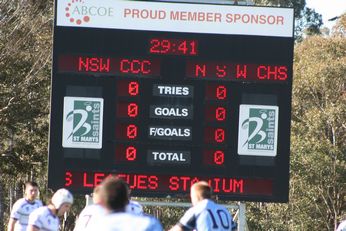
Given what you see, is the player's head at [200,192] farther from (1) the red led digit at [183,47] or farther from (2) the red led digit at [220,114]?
(1) the red led digit at [183,47]

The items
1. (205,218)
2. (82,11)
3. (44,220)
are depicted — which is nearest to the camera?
(205,218)

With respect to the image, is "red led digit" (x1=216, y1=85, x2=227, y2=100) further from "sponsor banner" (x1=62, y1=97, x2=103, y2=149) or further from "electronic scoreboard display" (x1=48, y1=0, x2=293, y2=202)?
"sponsor banner" (x1=62, y1=97, x2=103, y2=149)

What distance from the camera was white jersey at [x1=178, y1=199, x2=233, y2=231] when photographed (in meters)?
10.9

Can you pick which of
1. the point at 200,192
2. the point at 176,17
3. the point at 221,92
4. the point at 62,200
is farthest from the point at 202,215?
the point at 176,17

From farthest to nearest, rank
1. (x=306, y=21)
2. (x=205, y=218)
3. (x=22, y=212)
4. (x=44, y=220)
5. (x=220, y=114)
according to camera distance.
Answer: (x=306, y=21) → (x=220, y=114) → (x=22, y=212) → (x=44, y=220) → (x=205, y=218)

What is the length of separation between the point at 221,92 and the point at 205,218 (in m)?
5.78

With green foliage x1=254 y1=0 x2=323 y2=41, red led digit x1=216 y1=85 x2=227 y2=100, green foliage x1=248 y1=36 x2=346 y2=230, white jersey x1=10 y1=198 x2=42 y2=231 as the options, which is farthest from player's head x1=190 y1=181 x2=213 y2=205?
green foliage x1=254 y1=0 x2=323 y2=41

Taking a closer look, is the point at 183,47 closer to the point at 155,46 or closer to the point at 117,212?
the point at 155,46

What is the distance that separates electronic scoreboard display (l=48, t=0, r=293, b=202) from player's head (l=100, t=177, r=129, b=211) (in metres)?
9.49

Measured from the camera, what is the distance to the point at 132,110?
53.4ft

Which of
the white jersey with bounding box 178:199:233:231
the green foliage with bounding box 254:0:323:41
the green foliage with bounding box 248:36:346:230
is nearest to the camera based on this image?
the white jersey with bounding box 178:199:233:231

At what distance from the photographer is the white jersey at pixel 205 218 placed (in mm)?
10867

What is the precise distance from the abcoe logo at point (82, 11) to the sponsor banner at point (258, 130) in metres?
2.89

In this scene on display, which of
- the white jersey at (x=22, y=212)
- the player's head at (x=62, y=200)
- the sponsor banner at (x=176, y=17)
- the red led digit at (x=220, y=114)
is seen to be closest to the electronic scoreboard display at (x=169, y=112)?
the red led digit at (x=220, y=114)
